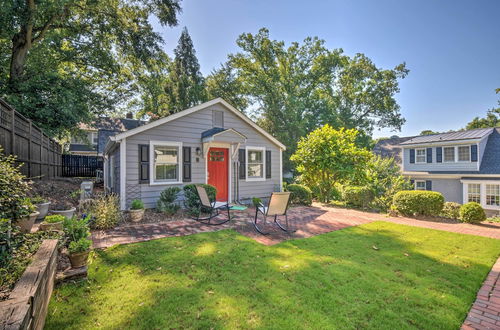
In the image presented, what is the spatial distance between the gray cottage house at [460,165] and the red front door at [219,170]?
1567 centimetres

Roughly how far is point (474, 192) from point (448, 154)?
307cm

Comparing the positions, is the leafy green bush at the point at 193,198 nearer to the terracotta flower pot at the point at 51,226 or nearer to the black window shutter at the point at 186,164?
the black window shutter at the point at 186,164

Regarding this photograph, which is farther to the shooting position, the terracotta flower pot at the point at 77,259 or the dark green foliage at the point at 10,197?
the terracotta flower pot at the point at 77,259

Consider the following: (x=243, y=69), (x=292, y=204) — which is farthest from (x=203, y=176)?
(x=243, y=69)

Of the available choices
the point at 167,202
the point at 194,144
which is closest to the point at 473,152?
the point at 194,144

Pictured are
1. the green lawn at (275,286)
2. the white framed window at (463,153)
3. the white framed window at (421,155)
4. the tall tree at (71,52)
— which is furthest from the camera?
the white framed window at (421,155)

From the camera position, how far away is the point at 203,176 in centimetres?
917

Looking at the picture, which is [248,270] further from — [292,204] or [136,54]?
[136,54]

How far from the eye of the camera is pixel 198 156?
9.05 metres

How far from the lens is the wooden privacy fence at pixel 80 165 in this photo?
1712 centimetres

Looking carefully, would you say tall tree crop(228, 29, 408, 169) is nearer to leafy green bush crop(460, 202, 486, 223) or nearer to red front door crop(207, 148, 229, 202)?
red front door crop(207, 148, 229, 202)

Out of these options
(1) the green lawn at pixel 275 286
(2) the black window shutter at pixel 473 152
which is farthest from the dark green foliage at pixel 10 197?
(2) the black window shutter at pixel 473 152

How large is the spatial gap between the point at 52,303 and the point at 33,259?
1.89ft

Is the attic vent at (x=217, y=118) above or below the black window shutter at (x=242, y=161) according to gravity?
above
